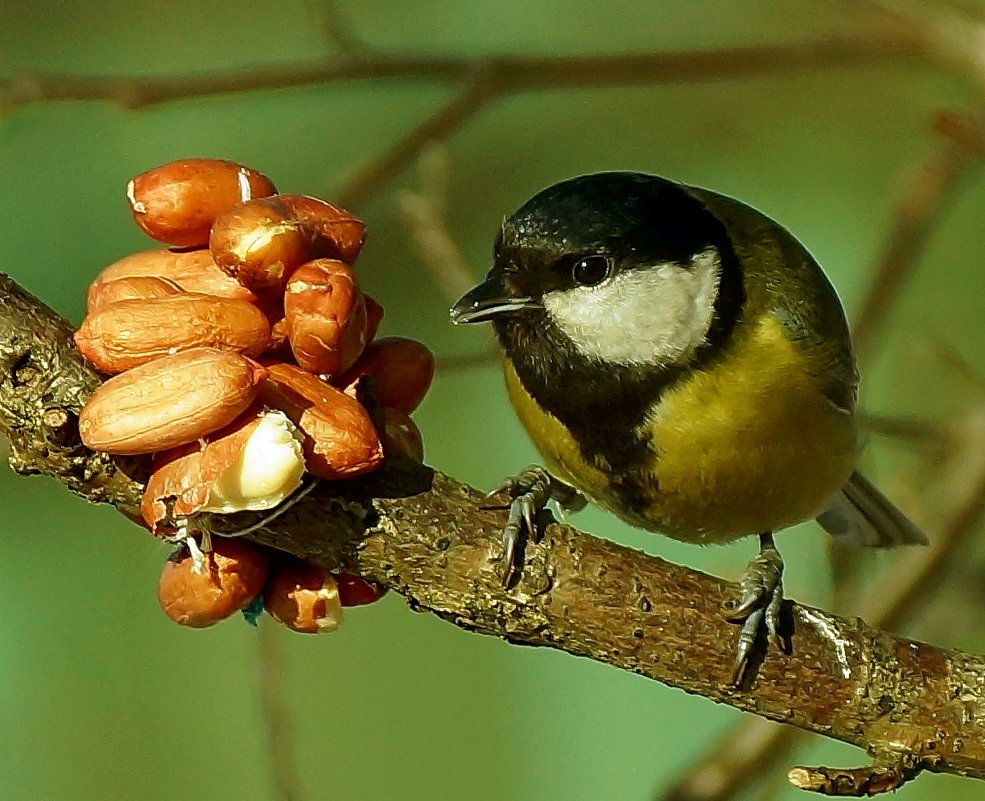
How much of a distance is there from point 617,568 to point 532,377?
323 mm

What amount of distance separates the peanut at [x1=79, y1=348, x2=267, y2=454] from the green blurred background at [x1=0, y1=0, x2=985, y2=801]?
1.42m

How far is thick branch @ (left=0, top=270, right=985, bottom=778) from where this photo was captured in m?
0.69

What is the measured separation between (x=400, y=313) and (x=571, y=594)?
147 centimetres

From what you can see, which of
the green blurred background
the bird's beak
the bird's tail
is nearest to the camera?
the bird's beak

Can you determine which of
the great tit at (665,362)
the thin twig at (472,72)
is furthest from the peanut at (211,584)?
the thin twig at (472,72)

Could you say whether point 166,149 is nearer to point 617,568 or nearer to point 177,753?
point 177,753

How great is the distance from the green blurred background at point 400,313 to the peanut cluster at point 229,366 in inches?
52.9

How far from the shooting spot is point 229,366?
2.10ft

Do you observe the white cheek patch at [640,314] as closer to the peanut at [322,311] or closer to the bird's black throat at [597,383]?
the bird's black throat at [597,383]

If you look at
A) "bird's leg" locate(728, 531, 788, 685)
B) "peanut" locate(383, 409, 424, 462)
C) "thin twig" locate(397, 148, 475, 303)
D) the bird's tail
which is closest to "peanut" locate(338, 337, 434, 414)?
"peanut" locate(383, 409, 424, 462)

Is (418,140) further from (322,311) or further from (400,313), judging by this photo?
(400,313)

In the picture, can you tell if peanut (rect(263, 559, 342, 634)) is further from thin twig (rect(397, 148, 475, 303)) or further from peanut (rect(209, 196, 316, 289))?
thin twig (rect(397, 148, 475, 303))

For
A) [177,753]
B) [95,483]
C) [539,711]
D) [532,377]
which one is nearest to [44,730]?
[177,753]

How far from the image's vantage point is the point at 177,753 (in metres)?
2.21
